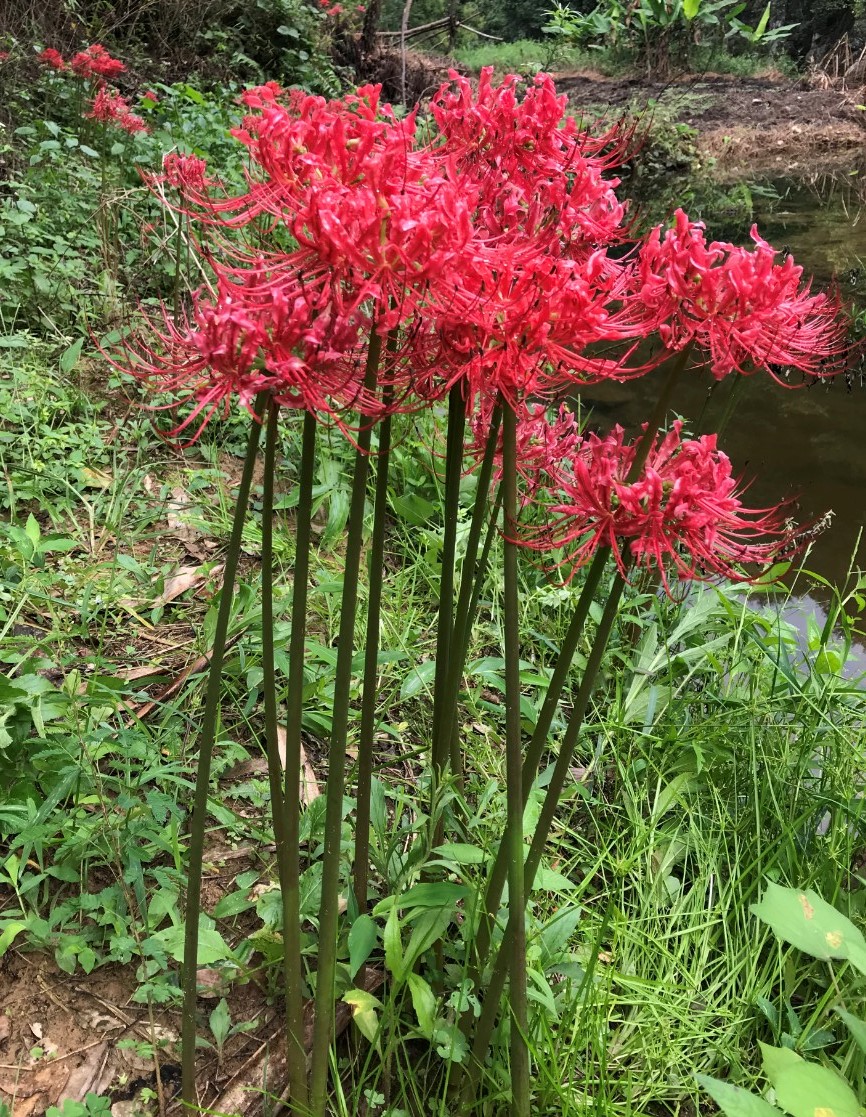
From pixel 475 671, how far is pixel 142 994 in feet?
3.03

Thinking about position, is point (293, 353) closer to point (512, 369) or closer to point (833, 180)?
point (512, 369)

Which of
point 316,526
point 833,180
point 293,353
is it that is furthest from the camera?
point 833,180

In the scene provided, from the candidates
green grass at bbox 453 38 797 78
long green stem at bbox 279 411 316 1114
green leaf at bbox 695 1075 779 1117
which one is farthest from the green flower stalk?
green grass at bbox 453 38 797 78

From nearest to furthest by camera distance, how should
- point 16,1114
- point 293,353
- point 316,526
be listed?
point 293,353, point 16,1114, point 316,526

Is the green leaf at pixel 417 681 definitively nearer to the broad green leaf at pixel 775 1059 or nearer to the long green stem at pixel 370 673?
the long green stem at pixel 370 673

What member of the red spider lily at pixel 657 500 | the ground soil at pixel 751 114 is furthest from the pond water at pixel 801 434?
the ground soil at pixel 751 114

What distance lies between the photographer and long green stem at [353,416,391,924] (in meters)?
1.19

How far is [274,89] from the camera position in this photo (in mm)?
1151

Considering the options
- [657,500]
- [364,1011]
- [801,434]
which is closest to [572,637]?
[657,500]

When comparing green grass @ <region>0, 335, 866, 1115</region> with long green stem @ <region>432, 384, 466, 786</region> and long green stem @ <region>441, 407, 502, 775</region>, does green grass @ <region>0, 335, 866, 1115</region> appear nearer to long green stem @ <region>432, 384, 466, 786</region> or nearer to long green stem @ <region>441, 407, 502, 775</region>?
long green stem @ <region>432, 384, 466, 786</region>

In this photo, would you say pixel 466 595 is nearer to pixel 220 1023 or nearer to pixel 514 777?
pixel 514 777

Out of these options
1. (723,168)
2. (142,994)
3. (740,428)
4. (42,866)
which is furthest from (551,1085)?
(723,168)

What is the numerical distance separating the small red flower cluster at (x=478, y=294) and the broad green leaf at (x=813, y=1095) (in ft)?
2.22

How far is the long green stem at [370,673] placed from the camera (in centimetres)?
119
